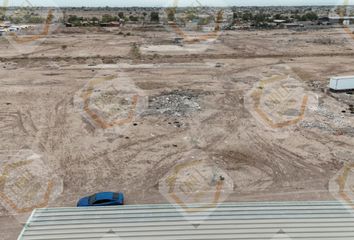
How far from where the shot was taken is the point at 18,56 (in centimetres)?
3391

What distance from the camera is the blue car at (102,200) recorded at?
10477 mm

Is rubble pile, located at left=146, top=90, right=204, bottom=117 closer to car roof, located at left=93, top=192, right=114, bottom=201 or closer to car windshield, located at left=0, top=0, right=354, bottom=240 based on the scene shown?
car windshield, located at left=0, top=0, right=354, bottom=240

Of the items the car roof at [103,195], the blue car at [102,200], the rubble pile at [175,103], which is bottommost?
the blue car at [102,200]

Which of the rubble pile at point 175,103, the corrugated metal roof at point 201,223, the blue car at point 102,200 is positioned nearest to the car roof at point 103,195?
the blue car at point 102,200

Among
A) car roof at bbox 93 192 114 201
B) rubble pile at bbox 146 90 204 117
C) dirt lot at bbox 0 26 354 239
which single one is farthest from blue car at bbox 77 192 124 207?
rubble pile at bbox 146 90 204 117

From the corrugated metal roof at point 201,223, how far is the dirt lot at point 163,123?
3904mm

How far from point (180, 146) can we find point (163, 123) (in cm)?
267

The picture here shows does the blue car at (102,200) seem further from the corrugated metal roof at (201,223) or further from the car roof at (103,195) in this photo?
the corrugated metal roof at (201,223)

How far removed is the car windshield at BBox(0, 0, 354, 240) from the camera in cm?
687

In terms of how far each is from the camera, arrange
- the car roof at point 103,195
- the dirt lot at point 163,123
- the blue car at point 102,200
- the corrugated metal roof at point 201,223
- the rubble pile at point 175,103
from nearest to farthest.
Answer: the corrugated metal roof at point 201,223, the blue car at point 102,200, the car roof at point 103,195, the dirt lot at point 163,123, the rubble pile at point 175,103

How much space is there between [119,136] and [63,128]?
3.23 m

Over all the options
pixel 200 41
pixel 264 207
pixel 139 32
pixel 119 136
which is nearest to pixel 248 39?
pixel 200 41

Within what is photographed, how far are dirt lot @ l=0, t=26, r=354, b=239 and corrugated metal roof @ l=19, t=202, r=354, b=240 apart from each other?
154 inches

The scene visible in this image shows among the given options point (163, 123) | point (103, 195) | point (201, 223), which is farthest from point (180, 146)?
point (201, 223)
